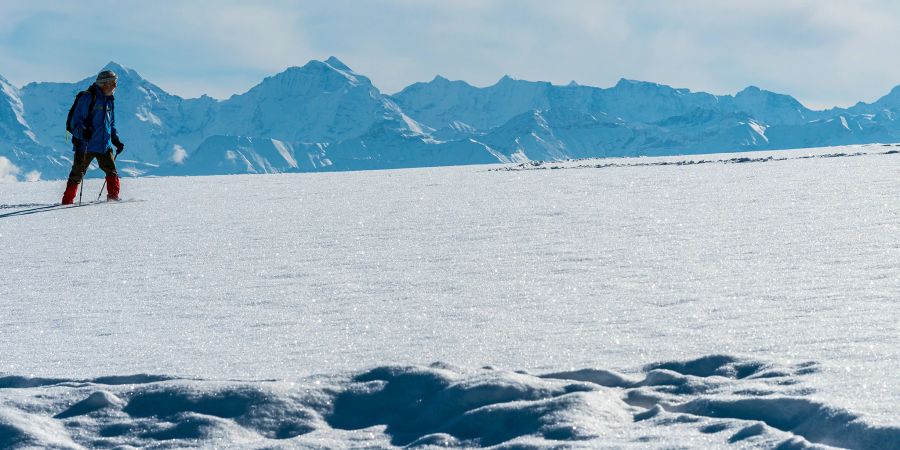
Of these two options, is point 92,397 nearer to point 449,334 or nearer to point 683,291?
point 449,334

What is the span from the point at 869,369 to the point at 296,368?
94.6 inches

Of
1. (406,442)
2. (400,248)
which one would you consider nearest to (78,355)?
(406,442)

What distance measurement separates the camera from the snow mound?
3.21 metres

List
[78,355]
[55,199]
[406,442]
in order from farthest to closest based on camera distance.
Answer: [55,199] → [78,355] → [406,442]

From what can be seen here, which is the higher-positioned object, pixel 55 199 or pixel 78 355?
pixel 55 199

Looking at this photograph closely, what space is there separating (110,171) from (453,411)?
41.3 feet

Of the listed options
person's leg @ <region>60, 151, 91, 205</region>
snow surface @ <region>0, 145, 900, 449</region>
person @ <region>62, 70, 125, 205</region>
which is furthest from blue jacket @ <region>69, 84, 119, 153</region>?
snow surface @ <region>0, 145, 900, 449</region>

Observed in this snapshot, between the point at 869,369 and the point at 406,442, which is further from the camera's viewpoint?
the point at 869,369

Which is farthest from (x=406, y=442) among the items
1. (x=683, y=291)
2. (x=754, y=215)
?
(x=754, y=215)

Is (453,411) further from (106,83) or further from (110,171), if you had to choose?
(110,171)

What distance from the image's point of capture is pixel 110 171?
1484 centimetres

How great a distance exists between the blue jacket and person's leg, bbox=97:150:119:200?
17cm

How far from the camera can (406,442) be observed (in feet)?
11.0

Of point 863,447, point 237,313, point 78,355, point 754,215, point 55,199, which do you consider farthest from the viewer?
point 55,199
